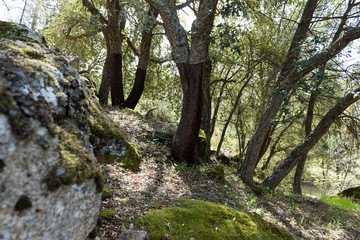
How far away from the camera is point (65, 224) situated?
1.50 meters

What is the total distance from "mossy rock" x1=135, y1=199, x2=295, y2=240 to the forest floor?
27 centimetres

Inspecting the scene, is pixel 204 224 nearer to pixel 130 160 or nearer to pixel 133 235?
pixel 133 235

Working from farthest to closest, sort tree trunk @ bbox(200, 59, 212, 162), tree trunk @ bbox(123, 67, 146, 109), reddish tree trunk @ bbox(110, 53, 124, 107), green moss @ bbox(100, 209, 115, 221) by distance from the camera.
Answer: tree trunk @ bbox(123, 67, 146, 109)
reddish tree trunk @ bbox(110, 53, 124, 107)
tree trunk @ bbox(200, 59, 212, 162)
green moss @ bbox(100, 209, 115, 221)

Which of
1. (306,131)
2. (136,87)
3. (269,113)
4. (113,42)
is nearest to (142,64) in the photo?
(136,87)

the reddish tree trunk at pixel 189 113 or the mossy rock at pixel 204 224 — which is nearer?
the mossy rock at pixel 204 224

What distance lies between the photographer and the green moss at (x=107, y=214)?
2.31 metres

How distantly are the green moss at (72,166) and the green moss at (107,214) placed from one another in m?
0.64

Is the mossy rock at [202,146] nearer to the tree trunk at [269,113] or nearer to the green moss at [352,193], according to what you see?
the tree trunk at [269,113]

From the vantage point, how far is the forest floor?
9.68 feet

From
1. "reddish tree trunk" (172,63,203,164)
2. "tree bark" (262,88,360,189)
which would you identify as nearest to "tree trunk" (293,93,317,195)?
"tree bark" (262,88,360,189)

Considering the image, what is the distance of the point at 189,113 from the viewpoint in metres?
6.06

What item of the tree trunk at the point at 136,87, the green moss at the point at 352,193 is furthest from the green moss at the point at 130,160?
the green moss at the point at 352,193

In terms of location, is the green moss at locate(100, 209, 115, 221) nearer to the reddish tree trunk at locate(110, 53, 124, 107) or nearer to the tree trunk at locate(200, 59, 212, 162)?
the tree trunk at locate(200, 59, 212, 162)

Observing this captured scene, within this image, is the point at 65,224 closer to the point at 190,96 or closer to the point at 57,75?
the point at 57,75
